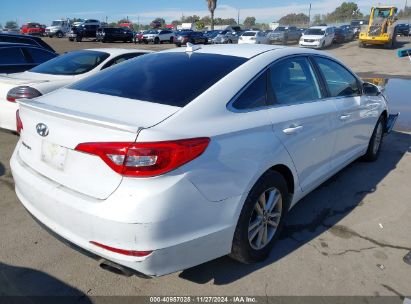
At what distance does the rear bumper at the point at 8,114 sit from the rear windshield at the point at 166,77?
2.65 m

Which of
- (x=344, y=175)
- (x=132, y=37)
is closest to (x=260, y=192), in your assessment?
(x=344, y=175)

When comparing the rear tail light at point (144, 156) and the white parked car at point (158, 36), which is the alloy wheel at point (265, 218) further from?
the white parked car at point (158, 36)

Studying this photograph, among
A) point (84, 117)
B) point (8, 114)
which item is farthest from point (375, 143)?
point (8, 114)

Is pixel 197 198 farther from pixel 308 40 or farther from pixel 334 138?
pixel 308 40

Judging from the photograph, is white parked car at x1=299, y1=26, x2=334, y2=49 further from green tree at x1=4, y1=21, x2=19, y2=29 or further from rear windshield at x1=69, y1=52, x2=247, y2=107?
green tree at x1=4, y1=21, x2=19, y2=29

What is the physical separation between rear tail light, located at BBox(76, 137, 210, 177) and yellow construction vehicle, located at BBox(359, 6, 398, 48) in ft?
108

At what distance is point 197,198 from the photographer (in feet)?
7.63

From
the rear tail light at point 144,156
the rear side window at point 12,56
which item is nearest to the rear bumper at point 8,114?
the rear side window at point 12,56

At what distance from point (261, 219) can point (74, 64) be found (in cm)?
467

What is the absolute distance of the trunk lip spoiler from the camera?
2217 millimetres

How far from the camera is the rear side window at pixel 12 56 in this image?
7034 millimetres

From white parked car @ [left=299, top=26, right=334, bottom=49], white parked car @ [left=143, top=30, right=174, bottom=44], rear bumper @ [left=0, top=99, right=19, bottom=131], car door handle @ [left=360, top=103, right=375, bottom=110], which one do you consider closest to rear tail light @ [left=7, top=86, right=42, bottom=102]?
rear bumper @ [left=0, top=99, right=19, bottom=131]

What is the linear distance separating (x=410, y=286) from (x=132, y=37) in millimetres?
45351

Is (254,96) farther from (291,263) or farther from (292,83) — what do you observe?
(291,263)
